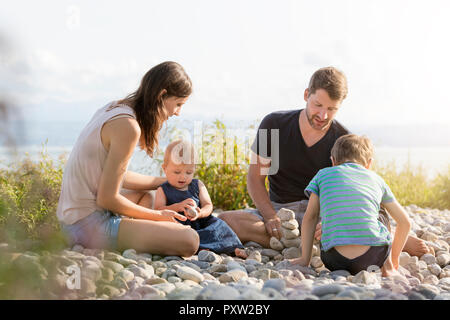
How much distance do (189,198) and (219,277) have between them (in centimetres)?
95

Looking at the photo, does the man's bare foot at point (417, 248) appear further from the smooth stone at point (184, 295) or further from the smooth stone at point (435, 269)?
the smooth stone at point (184, 295)

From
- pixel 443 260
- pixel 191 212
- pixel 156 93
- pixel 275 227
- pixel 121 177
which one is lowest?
pixel 443 260

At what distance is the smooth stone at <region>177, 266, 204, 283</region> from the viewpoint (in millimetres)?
2947

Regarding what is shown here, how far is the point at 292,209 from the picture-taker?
14.1ft

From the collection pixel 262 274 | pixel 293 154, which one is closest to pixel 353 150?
pixel 262 274

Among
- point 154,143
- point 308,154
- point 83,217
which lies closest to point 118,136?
point 154,143

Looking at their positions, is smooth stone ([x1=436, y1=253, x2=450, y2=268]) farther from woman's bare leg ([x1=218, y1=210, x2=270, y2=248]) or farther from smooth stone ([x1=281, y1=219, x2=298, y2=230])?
woman's bare leg ([x1=218, y1=210, x2=270, y2=248])

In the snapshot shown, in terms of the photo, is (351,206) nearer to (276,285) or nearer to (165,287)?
(276,285)

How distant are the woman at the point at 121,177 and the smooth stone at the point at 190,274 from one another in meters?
0.58

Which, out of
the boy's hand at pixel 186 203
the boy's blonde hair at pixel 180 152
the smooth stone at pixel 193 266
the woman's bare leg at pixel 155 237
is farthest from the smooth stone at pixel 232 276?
the boy's blonde hair at pixel 180 152

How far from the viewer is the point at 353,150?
10.5 feet
